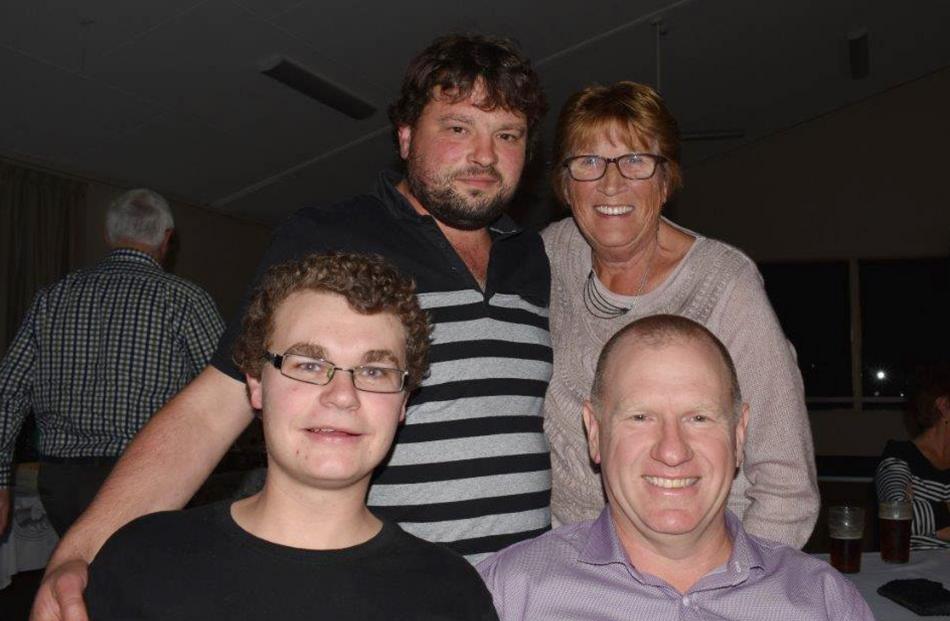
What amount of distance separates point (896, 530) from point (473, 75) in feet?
6.62

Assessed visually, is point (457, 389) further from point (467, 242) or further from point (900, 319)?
point (900, 319)

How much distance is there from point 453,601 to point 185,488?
0.55m

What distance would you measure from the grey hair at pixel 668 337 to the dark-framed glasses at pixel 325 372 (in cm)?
45

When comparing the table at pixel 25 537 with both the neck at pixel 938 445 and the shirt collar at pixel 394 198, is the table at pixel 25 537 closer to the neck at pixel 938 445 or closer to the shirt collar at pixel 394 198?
the shirt collar at pixel 394 198

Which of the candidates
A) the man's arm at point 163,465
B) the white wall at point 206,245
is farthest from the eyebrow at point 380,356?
the white wall at point 206,245

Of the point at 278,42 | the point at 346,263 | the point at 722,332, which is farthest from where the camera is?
the point at 278,42

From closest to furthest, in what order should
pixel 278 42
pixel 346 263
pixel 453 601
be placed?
pixel 453 601
pixel 346 263
pixel 278 42

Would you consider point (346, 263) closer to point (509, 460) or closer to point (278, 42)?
point (509, 460)

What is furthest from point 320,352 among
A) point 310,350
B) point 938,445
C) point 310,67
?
point 310,67

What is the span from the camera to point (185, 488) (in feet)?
5.36

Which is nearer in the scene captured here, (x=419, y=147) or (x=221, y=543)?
(x=221, y=543)

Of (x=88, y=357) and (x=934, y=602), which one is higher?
(x=88, y=357)

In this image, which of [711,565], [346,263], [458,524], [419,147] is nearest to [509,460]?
[458,524]

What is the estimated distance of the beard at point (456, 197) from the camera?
6.41 ft
